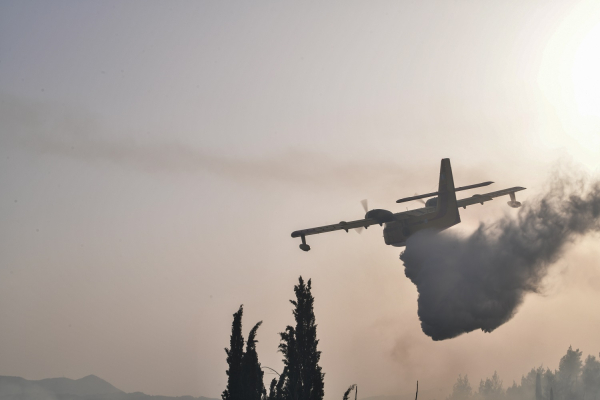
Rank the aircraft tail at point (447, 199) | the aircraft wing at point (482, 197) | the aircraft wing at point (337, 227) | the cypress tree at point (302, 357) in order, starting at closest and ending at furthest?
the cypress tree at point (302, 357), the aircraft tail at point (447, 199), the aircraft wing at point (337, 227), the aircraft wing at point (482, 197)

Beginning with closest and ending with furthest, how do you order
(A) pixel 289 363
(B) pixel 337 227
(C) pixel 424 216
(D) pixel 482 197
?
(A) pixel 289 363, (C) pixel 424 216, (B) pixel 337 227, (D) pixel 482 197

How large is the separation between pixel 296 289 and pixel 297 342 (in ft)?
14.1

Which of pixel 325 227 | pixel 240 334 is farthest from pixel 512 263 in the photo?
pixel 240 334

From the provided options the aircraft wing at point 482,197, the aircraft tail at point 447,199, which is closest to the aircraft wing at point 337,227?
the aircraft tail at point 447,199

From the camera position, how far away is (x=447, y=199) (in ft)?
180

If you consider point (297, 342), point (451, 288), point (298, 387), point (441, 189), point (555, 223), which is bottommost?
point (298, 387)

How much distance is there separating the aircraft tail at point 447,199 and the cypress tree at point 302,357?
47.7 ft

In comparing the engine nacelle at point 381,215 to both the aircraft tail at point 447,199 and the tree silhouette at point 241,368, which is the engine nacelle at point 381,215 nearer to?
the aircraft tail at point 447,199

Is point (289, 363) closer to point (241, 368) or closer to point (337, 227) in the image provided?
point (241, 368)

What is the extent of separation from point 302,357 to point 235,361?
271 inches

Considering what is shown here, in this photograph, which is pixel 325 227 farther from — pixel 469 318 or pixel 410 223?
pixel 469 318

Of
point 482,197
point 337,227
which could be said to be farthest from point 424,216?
point 482,197

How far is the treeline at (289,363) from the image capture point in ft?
156

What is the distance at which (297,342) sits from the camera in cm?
4831
